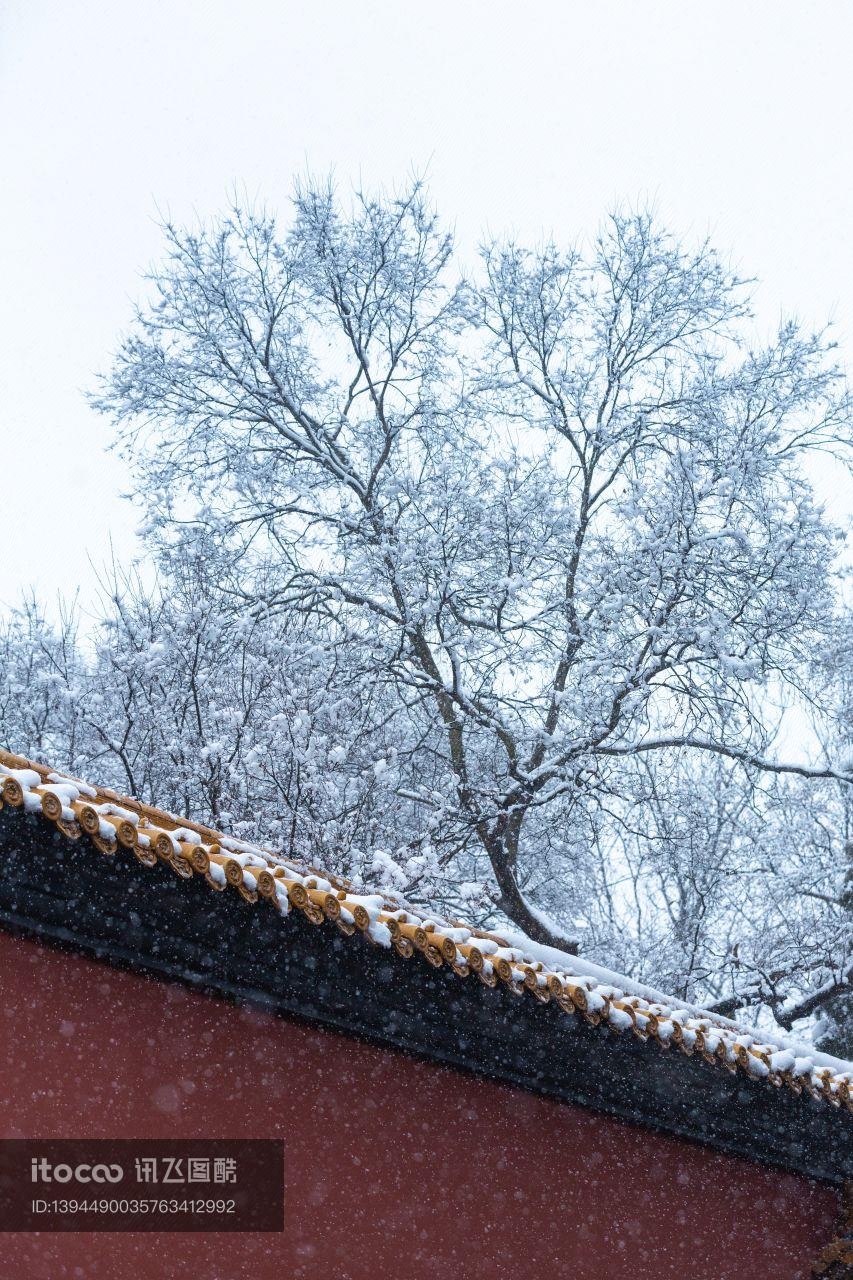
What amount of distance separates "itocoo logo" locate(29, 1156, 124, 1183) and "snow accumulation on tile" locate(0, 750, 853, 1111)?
979 mm

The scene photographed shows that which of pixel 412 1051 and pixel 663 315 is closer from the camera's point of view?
pixel 412 1051

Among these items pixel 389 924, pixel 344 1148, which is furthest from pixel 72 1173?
pixel 389 924

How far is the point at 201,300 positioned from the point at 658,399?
494 cm

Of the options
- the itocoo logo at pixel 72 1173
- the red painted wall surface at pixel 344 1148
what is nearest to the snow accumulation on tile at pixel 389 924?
the red painted wall surface at pixel 344 1148

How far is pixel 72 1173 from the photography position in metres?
3.84

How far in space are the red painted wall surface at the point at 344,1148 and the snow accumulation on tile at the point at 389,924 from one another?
512mm

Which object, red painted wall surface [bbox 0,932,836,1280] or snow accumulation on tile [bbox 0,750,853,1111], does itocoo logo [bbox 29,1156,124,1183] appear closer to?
red painted wall surface [bbox 0,932,836,1280]

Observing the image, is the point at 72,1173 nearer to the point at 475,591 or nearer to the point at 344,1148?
the point at 344,1148

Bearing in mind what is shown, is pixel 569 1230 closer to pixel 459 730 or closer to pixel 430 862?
pixel 430 862

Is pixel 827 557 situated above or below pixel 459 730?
above

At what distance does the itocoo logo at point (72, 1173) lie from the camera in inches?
148

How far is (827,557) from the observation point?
11516mm

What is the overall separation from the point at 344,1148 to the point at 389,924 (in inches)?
34.9

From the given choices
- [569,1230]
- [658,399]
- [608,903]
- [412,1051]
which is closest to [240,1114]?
[412,1051]
